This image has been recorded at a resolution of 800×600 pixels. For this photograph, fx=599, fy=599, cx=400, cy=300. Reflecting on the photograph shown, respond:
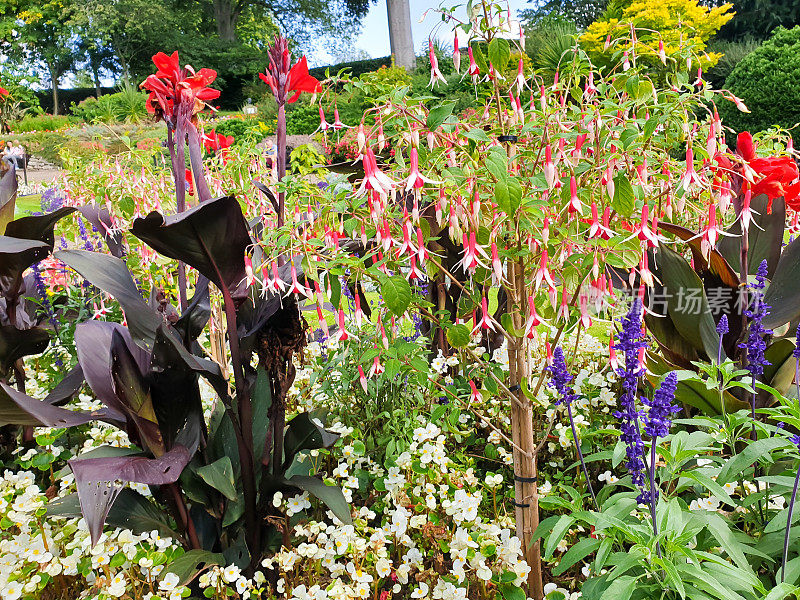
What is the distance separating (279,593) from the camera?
67.7 inches

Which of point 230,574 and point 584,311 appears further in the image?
point 230,574

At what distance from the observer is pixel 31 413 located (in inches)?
57.3

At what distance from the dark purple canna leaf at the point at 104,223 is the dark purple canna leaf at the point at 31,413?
83 centimetres

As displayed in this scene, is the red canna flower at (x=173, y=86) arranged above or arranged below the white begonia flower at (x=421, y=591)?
above

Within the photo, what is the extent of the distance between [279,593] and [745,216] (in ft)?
5.08

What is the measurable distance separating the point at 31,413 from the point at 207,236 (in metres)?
0.61

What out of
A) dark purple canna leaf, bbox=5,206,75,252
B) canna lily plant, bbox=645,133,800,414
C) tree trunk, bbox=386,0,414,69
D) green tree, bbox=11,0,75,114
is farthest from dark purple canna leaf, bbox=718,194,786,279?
green tree, bbox=11,0,75,114

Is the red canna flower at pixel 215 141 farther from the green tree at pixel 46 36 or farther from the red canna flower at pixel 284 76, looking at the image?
the green tree at pixel 46 36

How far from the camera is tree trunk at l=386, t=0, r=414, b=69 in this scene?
604 inches

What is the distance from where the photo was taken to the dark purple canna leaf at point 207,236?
1.34m

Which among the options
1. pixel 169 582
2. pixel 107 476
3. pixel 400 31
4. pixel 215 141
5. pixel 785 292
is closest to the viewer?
pixel 107 476

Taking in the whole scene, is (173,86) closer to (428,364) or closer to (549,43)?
(428,364)

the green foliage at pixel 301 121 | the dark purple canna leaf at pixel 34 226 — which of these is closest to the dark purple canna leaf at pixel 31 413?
the dark purple canna leaf at pixel 34 226

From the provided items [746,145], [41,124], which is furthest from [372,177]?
[41,124]
